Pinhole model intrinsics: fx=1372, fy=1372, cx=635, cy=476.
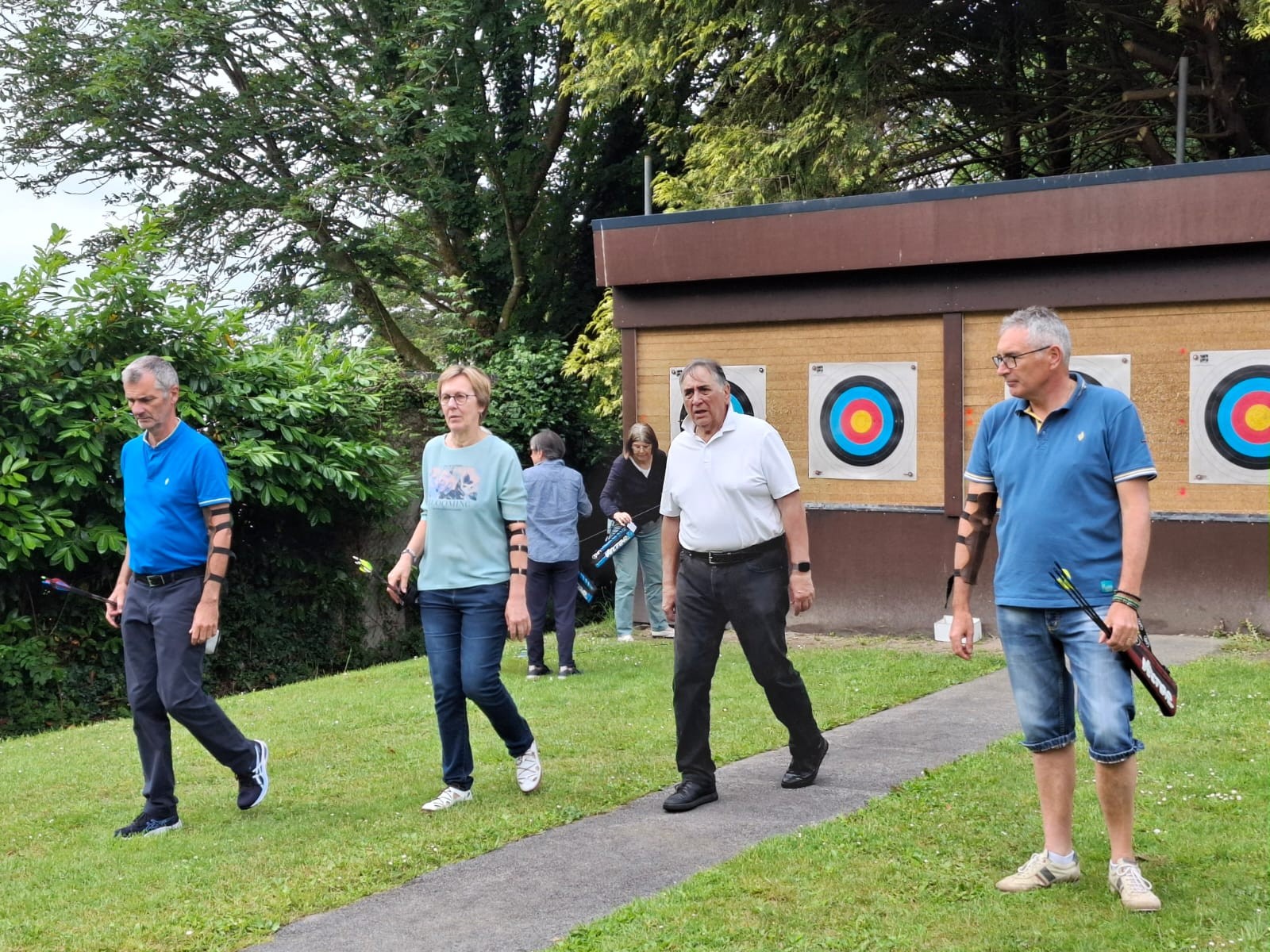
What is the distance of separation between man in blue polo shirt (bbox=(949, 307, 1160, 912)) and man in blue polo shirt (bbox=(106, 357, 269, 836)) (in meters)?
3.35

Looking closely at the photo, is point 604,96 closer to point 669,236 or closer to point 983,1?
point 983,1

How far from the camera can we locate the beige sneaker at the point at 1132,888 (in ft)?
14.1

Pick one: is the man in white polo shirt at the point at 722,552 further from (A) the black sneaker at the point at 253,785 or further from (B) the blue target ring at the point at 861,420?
(B) the blue target ring at the point at 861,420

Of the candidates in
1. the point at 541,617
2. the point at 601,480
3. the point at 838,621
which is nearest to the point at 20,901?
the point at 541,617

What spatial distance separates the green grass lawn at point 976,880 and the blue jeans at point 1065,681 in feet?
1.72

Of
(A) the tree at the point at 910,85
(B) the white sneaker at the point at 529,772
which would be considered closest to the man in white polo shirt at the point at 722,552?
(B) the white sneaker at the point at 529,772

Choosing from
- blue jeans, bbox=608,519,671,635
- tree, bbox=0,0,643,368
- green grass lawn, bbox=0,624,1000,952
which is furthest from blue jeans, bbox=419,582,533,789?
tree, bbox=0,0,643,368

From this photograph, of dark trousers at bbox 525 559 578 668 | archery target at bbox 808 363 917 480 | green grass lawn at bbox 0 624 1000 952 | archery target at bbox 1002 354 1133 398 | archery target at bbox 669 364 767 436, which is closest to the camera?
green grass lawn at bbox 0 624 1000 952

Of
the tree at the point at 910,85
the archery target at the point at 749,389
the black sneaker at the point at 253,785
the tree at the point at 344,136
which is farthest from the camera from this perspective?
the tree at the point at 344,136

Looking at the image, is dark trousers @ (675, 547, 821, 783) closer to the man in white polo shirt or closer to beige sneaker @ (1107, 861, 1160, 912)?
the man in white polo shirt

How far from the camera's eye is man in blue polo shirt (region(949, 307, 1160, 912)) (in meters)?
4.33

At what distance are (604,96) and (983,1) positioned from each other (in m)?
5.67

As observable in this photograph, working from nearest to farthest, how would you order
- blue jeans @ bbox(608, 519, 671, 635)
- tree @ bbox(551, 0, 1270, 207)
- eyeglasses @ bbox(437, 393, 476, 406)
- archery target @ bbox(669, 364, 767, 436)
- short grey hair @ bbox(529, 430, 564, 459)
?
eyeglasses @ bbox(437, 393, 476, 406) → short grey hair @ bbox(529, 430, 564, 459) → blue jeans @ bbox(608, 519, 671, 635) → archery target @ bbox(669, 364, 767, 436) → tree @ bbox(551, 0, 1270, 207)

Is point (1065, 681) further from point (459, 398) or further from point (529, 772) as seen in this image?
point (459, 398)
